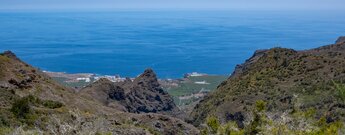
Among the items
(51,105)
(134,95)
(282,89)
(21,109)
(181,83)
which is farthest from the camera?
(181,83)

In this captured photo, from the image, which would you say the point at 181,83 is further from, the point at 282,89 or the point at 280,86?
the point at 282,89

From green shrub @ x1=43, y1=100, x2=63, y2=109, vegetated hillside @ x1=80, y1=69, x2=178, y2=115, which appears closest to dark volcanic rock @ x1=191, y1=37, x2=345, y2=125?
vegetated hillside @ x1=80, y1=69, x2=178, y2=115

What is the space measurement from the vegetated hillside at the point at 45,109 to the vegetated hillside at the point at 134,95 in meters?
8.49

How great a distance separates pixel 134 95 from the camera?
58.1 meters

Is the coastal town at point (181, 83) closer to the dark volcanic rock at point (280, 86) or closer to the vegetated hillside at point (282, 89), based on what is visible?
the dark volcanic rock at point (280, 86)

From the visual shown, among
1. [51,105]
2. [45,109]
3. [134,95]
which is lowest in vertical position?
[134,95]

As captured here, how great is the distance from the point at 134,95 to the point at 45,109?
31413 millimetres

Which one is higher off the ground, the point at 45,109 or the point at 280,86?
the point at 45,109

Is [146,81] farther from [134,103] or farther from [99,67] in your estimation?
[99,67]

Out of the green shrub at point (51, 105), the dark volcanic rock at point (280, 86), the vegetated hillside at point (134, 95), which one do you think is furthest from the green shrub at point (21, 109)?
the vegetated hillside at point (134, 95)

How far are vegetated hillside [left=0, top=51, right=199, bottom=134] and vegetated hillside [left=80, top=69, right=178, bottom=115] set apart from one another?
8.49 metres

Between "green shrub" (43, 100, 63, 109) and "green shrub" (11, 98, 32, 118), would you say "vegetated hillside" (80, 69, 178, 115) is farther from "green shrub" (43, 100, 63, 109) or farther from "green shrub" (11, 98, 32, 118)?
"green shrub" (11, 98, 32, 118)

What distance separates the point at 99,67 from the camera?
479ft

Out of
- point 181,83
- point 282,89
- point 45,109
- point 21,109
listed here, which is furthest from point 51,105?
point 181,83
